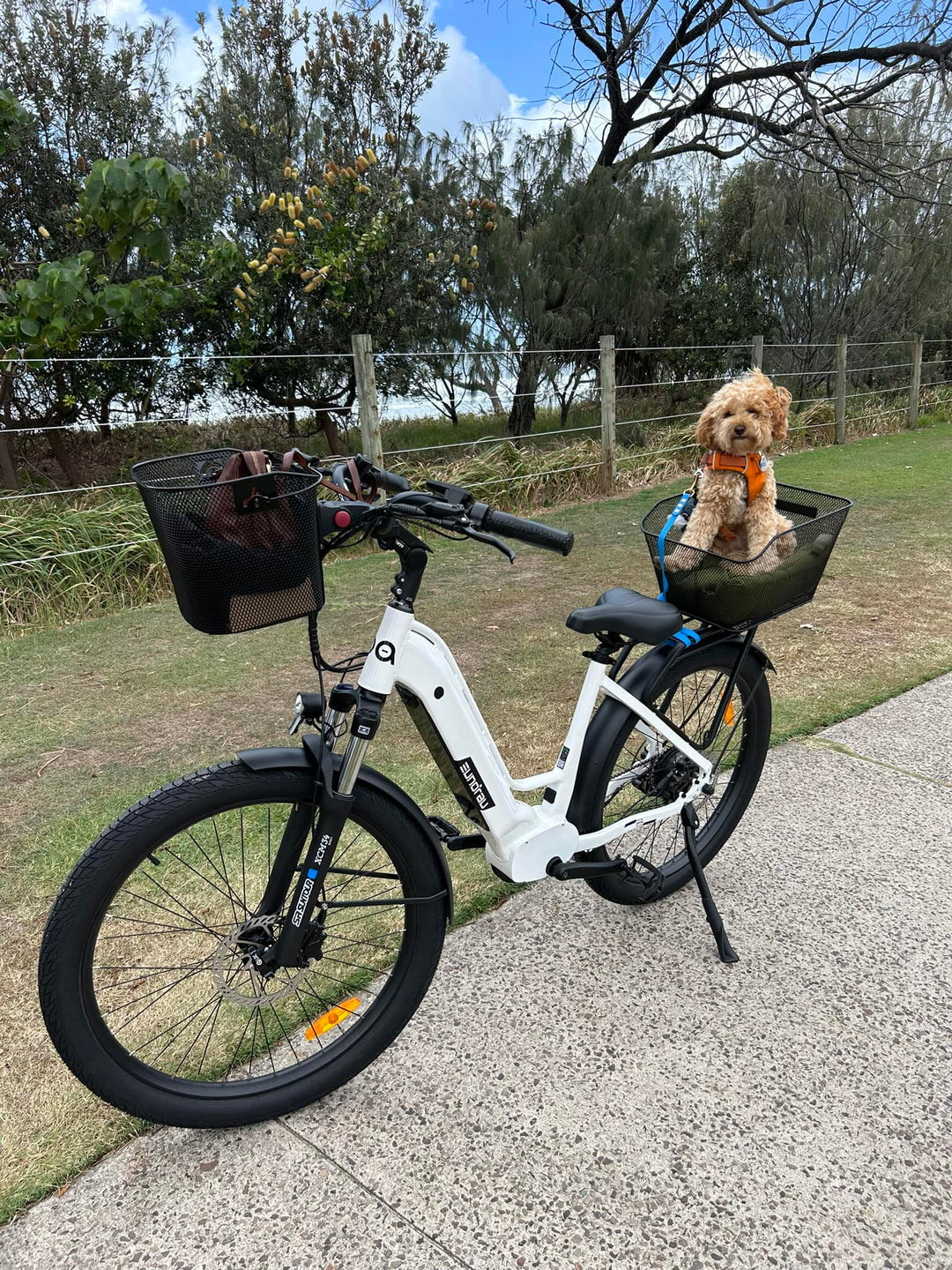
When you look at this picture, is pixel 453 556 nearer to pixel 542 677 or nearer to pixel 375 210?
pixel 542 677

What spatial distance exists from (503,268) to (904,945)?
26.9ft

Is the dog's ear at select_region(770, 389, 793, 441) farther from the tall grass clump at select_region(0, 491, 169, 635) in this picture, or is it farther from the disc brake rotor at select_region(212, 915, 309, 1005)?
the tall grass clump at select_region(0, 491, 169, 635)

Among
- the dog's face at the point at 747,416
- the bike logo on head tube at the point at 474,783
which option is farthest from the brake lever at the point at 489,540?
the dog's face at the point at 747,416

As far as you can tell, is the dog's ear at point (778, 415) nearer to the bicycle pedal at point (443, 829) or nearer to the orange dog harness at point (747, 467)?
the orange dog harness at point (747, 467)

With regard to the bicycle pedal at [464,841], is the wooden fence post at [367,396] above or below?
above

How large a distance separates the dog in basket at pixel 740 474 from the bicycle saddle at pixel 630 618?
789 mm

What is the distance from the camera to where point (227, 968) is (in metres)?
1.80

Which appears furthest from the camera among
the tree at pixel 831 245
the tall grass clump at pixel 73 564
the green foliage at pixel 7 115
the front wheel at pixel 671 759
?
the tree at pixel 831 245

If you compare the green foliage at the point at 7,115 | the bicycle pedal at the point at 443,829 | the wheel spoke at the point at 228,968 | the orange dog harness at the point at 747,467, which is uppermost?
the green foliage at the point at 7,115

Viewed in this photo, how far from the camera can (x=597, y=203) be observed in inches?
375

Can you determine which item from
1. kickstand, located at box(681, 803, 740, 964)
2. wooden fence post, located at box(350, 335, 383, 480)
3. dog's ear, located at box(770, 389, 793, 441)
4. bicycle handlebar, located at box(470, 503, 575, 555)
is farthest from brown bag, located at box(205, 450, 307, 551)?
wooden fence post, located at box(350, 335, 383, 480)

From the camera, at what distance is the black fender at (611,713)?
2.06 m

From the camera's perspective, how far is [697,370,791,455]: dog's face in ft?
9.83

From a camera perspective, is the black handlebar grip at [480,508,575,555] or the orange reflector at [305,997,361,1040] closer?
the black handlebar grip at [480,508,575,555]
